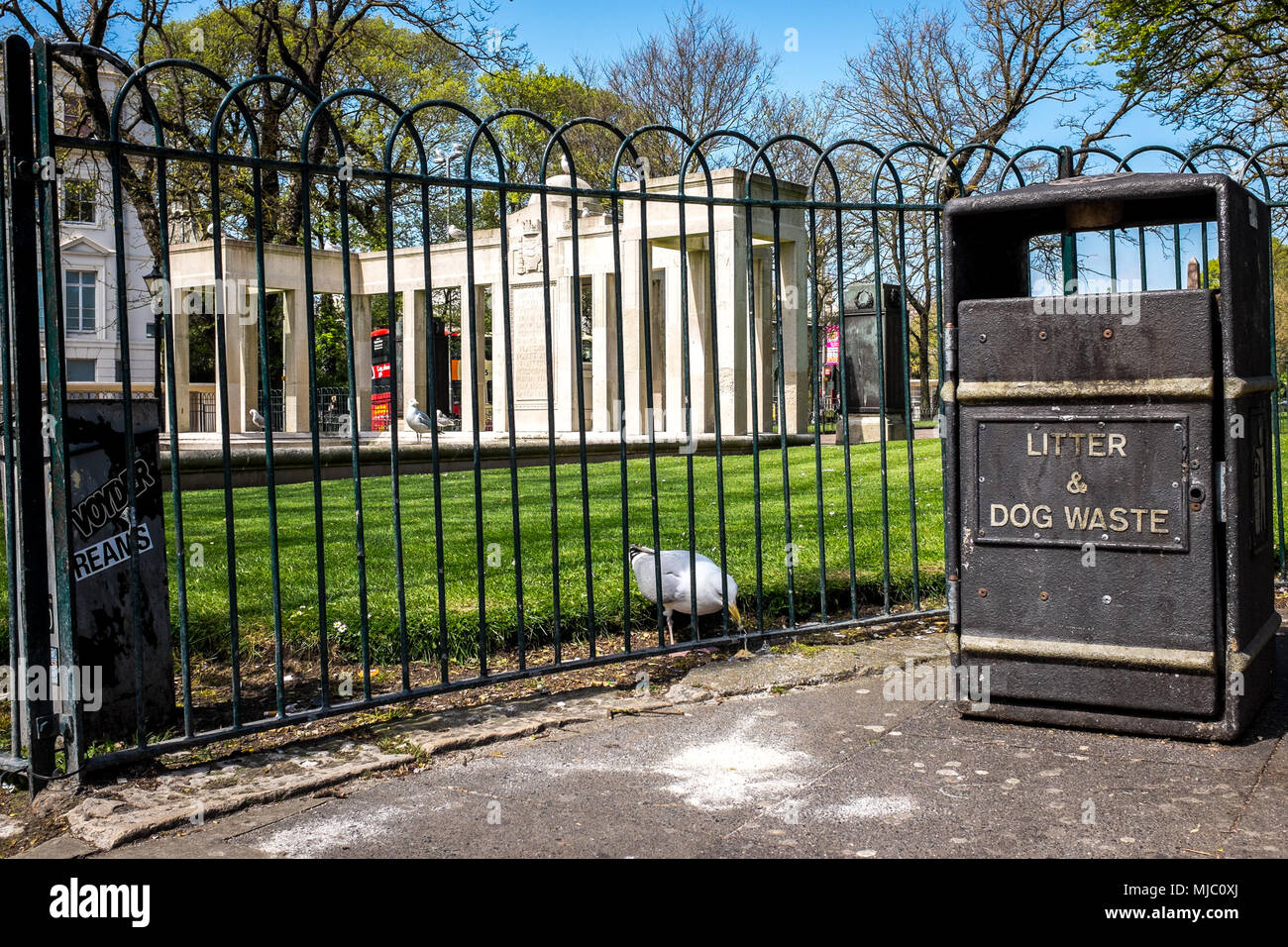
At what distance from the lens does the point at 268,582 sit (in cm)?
676

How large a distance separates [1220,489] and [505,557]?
490cm

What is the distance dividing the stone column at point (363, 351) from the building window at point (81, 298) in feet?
54.3

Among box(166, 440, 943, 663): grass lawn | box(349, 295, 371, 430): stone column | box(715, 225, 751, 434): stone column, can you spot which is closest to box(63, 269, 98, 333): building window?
box(349, 295, 371, 430): stone column

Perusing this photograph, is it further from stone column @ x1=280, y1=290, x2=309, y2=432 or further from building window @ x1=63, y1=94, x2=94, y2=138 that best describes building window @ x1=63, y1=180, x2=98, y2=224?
stone column @ x1=280, y1=290, x2=309, y2=432

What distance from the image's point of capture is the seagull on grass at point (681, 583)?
5.19 m

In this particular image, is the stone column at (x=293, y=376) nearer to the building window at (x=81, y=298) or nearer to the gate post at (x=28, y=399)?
the building window at (x=81, y=298)

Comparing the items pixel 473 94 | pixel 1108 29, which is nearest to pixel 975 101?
A: pixel 1108 29

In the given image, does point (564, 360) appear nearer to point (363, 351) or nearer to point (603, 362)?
point (603, 362)

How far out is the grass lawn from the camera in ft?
18.2

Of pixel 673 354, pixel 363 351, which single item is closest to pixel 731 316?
pixel 673 354

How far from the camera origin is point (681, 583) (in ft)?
17.1

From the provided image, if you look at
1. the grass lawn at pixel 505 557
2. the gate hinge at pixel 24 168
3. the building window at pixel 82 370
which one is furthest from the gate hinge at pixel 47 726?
the building window at pixel 82 370
